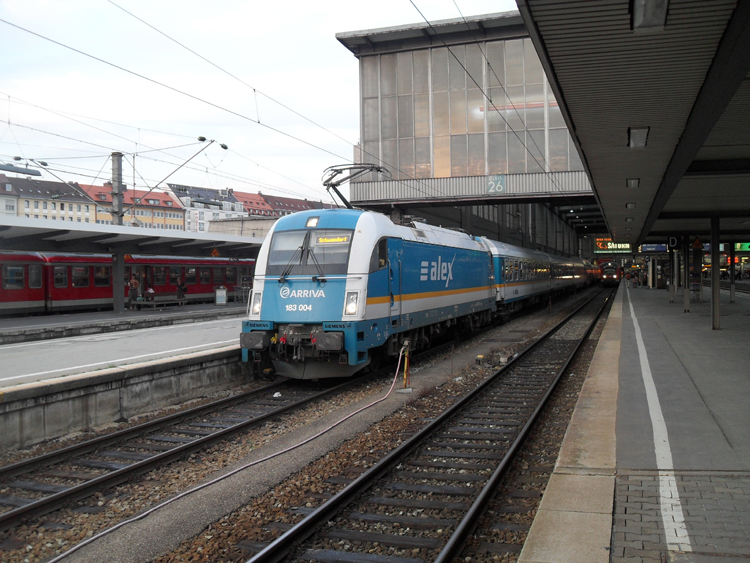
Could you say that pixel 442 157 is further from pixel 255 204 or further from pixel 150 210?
pixel 255 204

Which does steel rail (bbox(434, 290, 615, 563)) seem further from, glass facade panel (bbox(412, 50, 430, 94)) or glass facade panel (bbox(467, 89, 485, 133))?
glass facade panel (bbox(412, 50, 430, 94))

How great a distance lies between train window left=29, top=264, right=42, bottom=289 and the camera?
75.6 feet

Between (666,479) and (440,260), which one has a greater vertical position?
(440,260)

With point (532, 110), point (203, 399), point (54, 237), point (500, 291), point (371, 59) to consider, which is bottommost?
point (203, 399)

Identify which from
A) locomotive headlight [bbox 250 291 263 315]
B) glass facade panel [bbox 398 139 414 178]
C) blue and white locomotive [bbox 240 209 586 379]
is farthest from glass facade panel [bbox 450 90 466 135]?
locomotive headlight [bbox 250 291 263 315]

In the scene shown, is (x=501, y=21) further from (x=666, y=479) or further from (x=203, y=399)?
(x=666, y=479)

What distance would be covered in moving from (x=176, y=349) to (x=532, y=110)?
989 inches

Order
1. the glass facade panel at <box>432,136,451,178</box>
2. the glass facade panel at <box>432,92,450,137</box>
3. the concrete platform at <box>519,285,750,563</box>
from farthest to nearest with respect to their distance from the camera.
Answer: the glass facade panel at <box>432,92,450,137</box> → the glass facade panel at <box>432,136,451,178</box> → the concrete platform at <box>519,285,750,563</box>

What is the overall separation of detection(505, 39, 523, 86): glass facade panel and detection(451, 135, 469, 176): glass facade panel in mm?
3873

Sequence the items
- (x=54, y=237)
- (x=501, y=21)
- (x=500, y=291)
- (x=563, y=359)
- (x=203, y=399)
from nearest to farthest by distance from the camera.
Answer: (x=203, y=399) → (x=563, y=359) → (x=54, y=237) → (x=500, y=291) → (x=501, y=21)

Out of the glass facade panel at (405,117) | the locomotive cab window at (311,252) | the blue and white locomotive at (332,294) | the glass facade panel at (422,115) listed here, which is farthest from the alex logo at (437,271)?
the glass facade panel at (405,117)

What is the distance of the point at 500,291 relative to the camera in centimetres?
2252

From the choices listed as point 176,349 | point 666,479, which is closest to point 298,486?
point 666,479

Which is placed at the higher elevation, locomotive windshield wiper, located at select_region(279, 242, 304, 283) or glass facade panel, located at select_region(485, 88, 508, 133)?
glass facade panel, located at select_region(485, 88, 508, 133)
